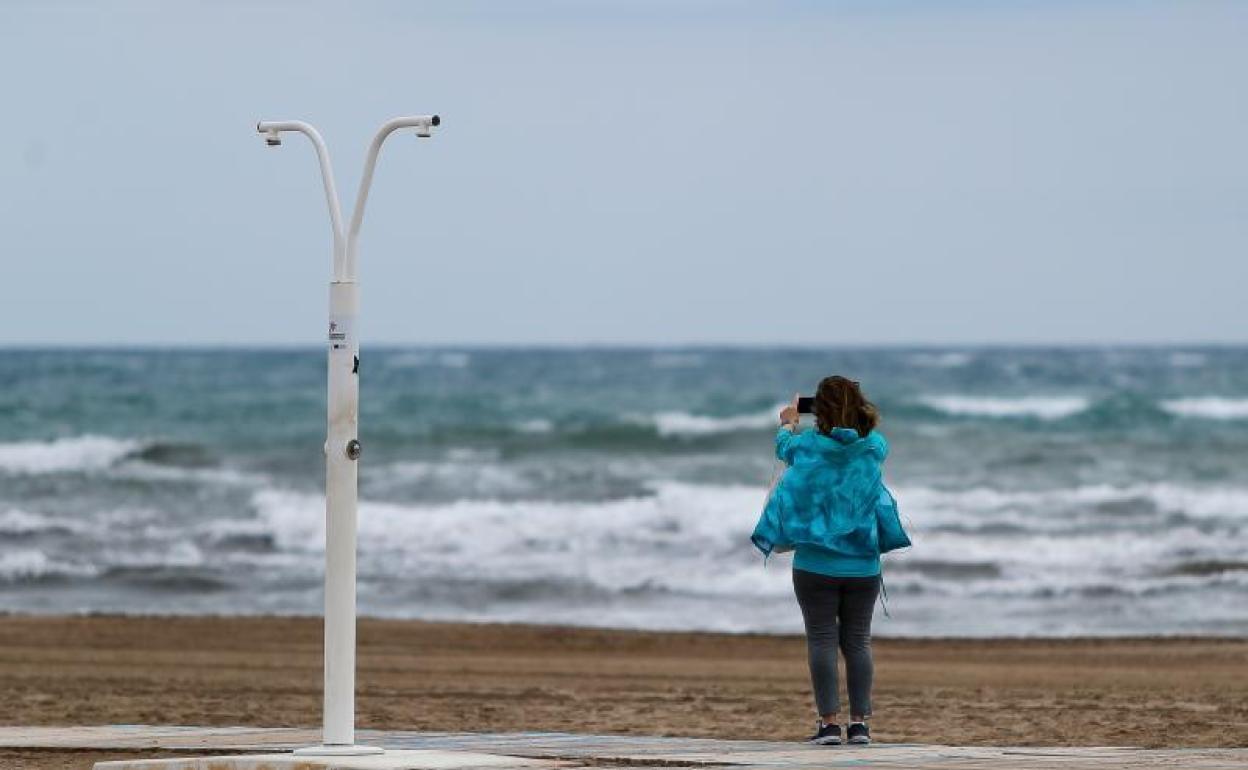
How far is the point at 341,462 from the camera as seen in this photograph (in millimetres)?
9359

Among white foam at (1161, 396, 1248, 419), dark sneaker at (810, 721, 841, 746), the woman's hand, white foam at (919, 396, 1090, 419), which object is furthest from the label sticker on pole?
white foam at (1161, 396, 1248, 419)

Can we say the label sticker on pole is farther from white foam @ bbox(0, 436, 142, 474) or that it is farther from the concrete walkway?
white foam @ bbox(0, 436, 142, 474)

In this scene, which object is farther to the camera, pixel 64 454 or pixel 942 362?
pixel 942 362

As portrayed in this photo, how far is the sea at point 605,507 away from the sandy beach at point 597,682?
56.5 inches

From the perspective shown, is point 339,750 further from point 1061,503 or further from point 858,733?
point 1061,503

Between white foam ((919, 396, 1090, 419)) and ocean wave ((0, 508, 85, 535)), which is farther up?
white foam ((919, 396, 1090, 419))

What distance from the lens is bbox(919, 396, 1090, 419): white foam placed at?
51062 mm

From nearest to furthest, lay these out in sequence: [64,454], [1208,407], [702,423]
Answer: [64,454], [702,423], [1208,407]

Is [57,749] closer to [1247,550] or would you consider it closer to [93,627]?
[93,627]

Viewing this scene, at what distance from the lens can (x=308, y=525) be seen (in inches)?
1138

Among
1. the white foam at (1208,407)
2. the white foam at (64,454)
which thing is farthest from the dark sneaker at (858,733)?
the white foam at (1208,407)

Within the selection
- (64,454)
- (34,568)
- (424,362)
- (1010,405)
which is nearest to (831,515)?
(34,568)

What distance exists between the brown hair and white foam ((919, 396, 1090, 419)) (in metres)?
40.3

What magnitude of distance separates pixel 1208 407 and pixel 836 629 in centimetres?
4393
